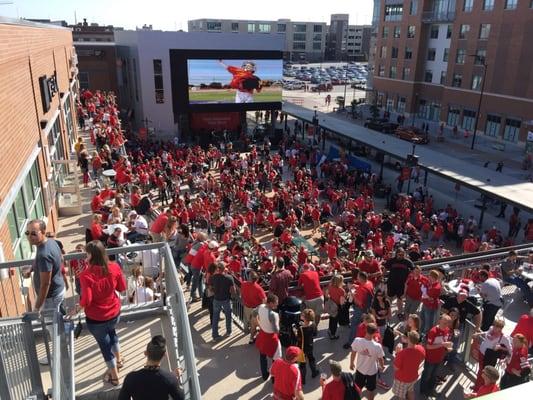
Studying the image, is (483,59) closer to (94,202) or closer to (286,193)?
(286,193)

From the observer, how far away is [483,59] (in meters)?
42.8

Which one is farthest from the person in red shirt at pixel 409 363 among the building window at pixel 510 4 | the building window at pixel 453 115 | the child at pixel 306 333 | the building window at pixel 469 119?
the building window at pixel 453 115

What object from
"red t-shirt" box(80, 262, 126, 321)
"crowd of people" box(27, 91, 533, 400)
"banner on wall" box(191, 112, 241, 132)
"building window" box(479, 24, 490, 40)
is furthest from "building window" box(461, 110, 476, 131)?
"red t-shirt" box(80, 262, 126, 321)

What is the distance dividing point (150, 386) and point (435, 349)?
449 cm

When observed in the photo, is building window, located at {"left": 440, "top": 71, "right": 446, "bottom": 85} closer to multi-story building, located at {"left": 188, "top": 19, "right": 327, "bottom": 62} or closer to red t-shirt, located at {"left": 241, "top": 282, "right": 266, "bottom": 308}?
red t-shirt, located at {"left": 241, "top": 282, "right": 266, "bottom": 308}

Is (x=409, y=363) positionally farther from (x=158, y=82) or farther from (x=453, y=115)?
(x=453, y=115)

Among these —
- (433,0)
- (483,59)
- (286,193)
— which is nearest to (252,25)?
(433,0)

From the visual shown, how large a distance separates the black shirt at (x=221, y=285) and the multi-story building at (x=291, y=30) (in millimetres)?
129326

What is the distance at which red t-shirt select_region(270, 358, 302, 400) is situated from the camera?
18.8 feet

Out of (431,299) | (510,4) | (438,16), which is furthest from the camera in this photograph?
(438,16)

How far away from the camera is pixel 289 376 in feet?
18.8

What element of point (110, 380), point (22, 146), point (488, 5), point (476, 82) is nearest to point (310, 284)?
point (110, 380)

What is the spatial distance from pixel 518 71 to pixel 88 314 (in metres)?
43.0

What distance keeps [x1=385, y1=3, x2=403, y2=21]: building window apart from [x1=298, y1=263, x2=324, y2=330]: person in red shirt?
54161 mm
